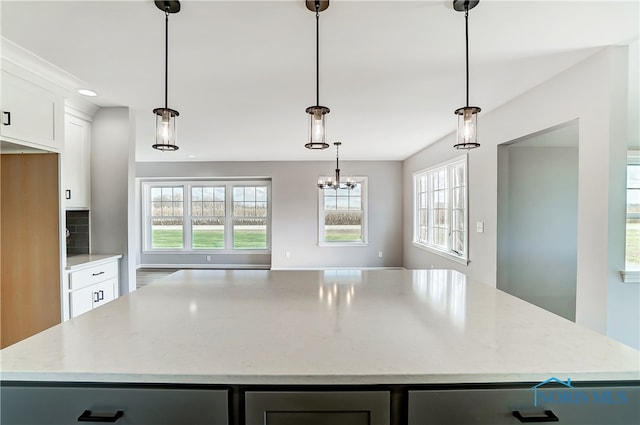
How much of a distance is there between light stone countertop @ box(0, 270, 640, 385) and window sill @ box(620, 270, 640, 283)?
1.30 m

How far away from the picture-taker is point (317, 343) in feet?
2.98

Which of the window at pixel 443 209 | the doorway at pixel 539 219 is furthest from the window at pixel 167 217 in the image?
the doorway at pixel 539 219

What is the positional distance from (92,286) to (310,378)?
2.95m

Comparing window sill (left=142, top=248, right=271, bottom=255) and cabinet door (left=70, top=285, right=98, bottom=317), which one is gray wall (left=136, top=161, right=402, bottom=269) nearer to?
window sill (left=142, top=248, right=271, bottom=255)

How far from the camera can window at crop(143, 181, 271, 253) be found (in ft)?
24.0

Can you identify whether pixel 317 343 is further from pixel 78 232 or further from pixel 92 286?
pixel 78 232

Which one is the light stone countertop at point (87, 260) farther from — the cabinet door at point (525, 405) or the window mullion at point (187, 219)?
the window mullion at point (187, 219)

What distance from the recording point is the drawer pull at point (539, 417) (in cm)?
79

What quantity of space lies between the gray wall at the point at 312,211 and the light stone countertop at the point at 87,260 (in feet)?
12.6

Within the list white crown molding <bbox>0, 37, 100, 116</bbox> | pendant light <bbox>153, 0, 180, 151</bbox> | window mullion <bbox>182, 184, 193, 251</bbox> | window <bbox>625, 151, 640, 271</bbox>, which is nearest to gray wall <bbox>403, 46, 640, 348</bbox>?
window <bbox>625, 151, 640, 271</bbox>

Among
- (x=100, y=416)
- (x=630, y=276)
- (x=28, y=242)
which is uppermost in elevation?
(x=28, y=242)

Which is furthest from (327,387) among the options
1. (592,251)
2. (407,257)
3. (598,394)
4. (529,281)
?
(407,257)

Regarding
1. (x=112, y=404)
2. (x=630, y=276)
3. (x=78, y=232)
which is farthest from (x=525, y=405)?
(x=78, y=232)

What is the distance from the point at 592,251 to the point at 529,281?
1550mm
